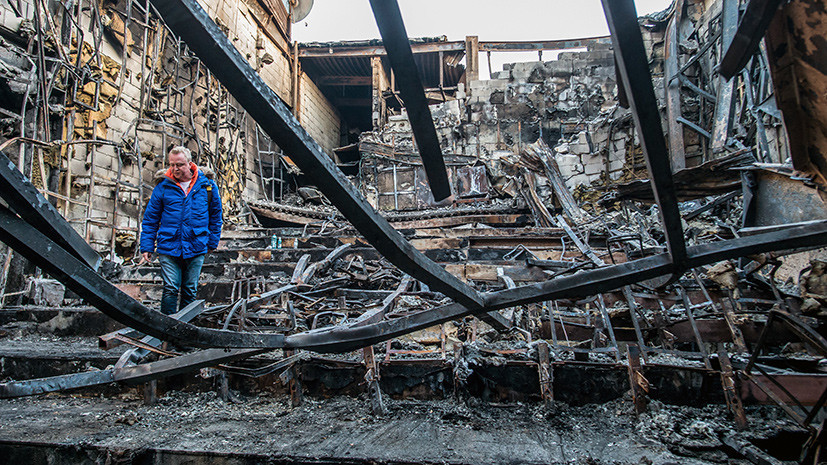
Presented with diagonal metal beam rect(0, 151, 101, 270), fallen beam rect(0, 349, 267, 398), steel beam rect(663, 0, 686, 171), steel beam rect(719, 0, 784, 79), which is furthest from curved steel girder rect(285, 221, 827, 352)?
steel beam rect(663, 0, 686, 171)

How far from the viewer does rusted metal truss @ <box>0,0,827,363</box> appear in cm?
83

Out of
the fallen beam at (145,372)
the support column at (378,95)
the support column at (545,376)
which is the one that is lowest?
the support column at (545,376)

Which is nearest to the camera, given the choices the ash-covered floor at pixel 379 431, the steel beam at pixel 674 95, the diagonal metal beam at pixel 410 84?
the diagonal metal beam at pixel 410 84

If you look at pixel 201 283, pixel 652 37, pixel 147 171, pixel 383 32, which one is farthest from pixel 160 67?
pixel 652 37

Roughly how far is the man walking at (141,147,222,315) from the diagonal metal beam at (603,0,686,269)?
307 cm

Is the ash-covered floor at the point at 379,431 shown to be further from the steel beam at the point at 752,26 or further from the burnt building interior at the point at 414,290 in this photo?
the steel beam at the point at 752,26

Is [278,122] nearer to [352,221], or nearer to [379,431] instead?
[352,221]

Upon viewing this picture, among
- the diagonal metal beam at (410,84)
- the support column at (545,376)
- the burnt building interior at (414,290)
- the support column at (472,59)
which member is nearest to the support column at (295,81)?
the burnt building interior at (414,290)

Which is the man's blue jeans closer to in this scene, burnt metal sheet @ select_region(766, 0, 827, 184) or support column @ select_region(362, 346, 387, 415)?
support column @ select_region(362, 346, 387, 415)

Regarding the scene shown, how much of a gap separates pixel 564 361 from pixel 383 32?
2564mm

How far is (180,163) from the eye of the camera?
121 inches

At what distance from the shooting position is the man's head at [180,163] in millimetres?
3061

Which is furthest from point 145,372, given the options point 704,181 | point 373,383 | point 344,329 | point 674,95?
point 674,95

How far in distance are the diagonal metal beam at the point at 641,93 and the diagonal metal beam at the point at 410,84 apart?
60 cm
